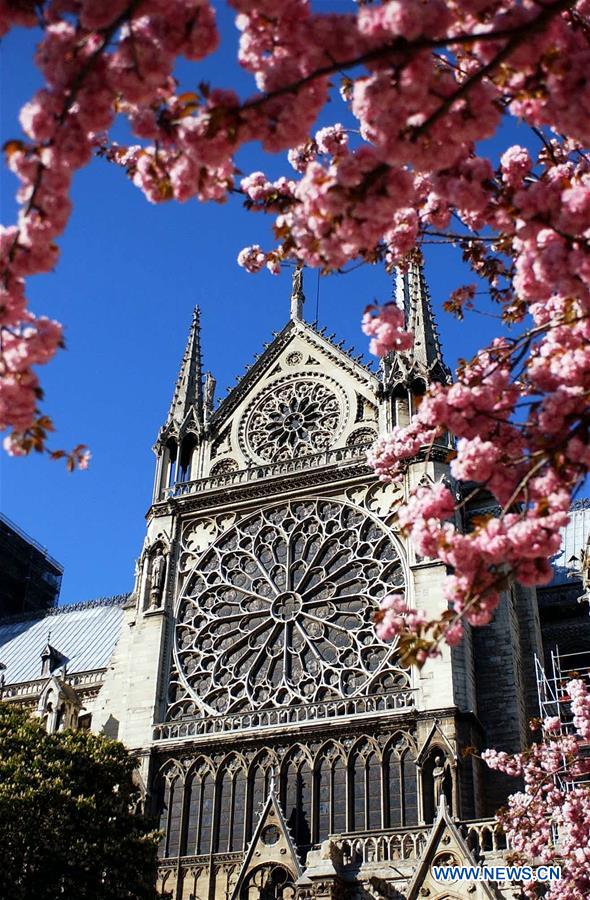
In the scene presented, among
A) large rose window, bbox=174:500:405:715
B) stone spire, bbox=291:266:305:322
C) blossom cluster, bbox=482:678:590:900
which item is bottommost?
blossom cluster, bbox=482:678:590:900

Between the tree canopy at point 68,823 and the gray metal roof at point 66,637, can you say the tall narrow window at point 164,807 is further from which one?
the gray metal roof at point 66,637

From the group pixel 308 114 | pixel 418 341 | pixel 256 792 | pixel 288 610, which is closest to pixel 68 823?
pixel 256 792

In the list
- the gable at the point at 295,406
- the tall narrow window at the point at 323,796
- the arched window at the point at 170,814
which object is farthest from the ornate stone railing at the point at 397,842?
the gable at the point at 295,406

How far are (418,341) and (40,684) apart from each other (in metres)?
21.2

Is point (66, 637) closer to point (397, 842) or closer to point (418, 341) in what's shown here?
point (418, 341)

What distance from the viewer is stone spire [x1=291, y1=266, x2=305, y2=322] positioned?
1453 inches

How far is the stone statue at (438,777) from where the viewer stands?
79.4ft

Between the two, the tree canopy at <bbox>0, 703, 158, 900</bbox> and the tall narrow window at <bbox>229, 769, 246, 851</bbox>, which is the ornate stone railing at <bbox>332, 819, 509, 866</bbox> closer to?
the tall narrow window at <bbox>229, 769, 246, 851</bbox>

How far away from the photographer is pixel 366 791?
83.5 feet

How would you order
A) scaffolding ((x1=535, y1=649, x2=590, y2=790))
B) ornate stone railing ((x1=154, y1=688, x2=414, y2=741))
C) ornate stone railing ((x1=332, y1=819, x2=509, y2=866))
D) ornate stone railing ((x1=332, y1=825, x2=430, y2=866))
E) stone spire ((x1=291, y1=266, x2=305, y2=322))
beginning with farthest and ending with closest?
stone spire ((x1=291, y1=266, x2=305, y2=322)) < scaffolding ((x1=535, y1=649, x2=590, y2=790)) < ornate stone railing ((x1=154, y1=688, x2=414, y2=741)) < ornate stone railing ((x1=332, y1=825, x2=430, y2=866)) < ornate stone railing ((x1=332, y1=819, x2=509, y2=866))

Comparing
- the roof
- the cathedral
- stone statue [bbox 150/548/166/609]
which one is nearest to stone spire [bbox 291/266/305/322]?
the cathedral

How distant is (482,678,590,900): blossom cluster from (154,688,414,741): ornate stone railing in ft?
17.4

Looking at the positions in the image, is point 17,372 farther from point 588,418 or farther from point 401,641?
point 588,418

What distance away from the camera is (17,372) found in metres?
8.00
